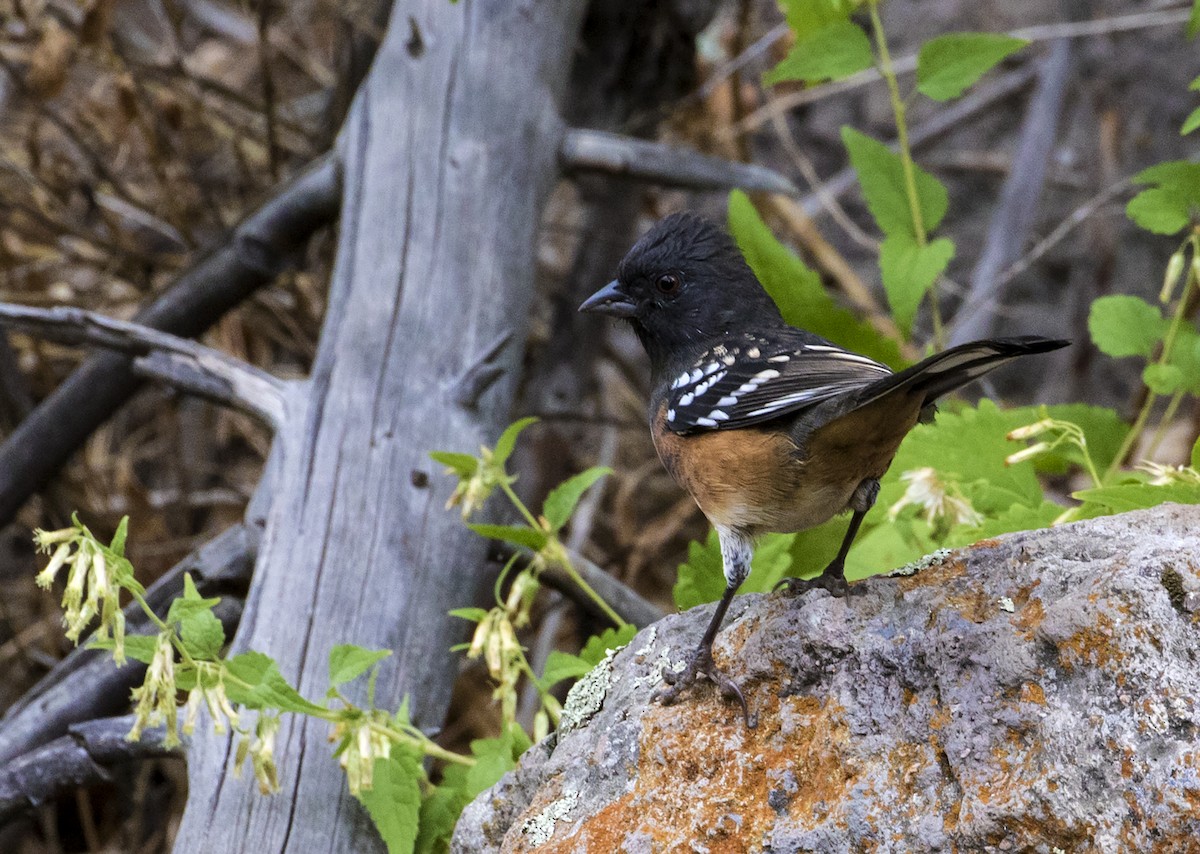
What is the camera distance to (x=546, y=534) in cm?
239

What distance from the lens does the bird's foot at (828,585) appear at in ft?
5.95

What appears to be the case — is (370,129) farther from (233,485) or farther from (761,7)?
(761,7)

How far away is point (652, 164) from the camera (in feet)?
11.4

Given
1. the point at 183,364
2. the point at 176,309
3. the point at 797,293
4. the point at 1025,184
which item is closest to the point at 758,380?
the point at 797,293

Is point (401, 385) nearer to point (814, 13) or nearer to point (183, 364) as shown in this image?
point (183, 364)

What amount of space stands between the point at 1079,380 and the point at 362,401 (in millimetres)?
3739

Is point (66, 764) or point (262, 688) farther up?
point (262, 688)

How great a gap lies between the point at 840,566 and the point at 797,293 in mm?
1160

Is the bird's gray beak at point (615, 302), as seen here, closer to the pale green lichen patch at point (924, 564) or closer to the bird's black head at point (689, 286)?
the bird's black head at point (689, 286)

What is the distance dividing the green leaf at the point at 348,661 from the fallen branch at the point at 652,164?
6.44 feet

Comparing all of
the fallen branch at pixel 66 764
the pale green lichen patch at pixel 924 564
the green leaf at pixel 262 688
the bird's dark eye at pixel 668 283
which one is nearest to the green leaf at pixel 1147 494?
the pale green lichen patch at pixel 924 564

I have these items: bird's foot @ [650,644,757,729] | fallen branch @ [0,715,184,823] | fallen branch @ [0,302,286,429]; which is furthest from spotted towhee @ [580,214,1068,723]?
fallen branch @ [0,715,184,823]

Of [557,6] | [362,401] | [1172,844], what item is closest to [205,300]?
[362,401]

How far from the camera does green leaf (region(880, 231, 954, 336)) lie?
103 inches
